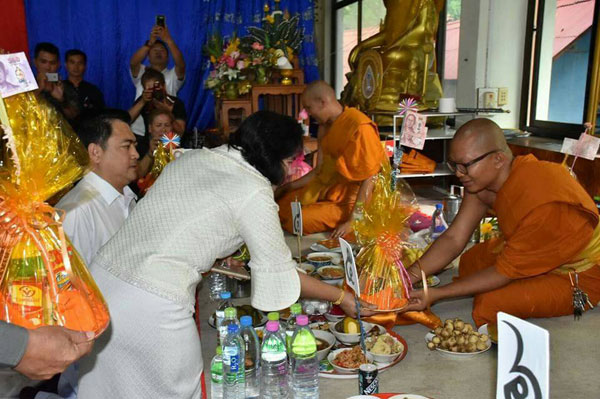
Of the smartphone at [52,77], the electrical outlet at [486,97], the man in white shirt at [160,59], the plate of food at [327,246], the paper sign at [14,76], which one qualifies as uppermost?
the man in white shirt at [160,59]

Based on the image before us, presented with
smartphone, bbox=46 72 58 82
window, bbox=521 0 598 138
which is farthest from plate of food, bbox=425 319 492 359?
smartphone, bbox=46 72 58 82

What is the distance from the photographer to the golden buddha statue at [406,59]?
4516mm

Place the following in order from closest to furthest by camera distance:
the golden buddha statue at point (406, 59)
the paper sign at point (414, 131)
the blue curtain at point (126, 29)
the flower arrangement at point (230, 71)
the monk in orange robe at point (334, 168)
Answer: the paper sign at point (414, 131) → the monk in orange robe at point (334, 168) → the golden buddha statue at point (406, 59) → the flower arrangement at point (230, 71) → the blue curtain at point (126, 29)

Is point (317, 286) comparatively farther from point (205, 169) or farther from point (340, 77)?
point (340, 77)

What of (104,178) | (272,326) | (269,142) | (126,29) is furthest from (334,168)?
(126,29)

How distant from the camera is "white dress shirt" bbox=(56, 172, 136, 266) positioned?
74.2 inches

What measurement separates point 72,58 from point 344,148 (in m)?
2.49

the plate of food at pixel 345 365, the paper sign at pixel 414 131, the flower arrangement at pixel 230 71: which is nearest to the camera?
the plate of food at pixel 345 365

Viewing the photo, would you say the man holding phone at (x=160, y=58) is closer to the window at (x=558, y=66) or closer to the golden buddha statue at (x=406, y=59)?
the golden buddha statue at (x=406, y=59)

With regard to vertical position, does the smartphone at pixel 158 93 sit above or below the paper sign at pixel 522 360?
above

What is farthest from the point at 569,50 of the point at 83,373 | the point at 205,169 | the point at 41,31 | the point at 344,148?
the point at 41,31

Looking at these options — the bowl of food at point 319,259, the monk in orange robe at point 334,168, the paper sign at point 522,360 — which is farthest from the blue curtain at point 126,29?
the paper sign at point 522,360

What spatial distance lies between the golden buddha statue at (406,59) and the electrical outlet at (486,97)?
0.44 metres

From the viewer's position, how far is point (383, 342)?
1755 millimetres
